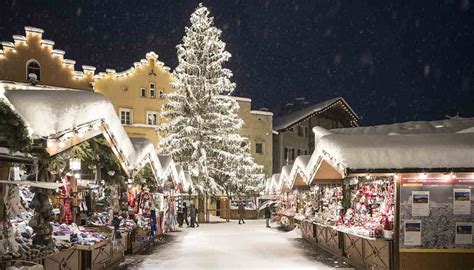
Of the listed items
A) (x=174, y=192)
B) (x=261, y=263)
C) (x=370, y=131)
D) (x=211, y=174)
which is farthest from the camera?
(x=211, y=174)

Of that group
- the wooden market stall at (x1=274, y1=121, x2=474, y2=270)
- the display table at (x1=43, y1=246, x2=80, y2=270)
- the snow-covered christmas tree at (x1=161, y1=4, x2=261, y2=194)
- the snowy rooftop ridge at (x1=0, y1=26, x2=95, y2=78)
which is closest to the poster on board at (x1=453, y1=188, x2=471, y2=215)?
the wooden market stall at (x1=274, y1=121, x2=474, y2=270)

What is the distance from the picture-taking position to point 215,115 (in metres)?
35.3

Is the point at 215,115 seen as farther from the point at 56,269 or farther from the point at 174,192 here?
the point at 56,269

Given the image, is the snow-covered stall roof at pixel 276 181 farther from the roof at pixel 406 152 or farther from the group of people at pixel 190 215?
the roof at pixel 406 152

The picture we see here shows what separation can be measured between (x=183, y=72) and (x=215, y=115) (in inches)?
158

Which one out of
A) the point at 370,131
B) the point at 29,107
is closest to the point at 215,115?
the point at 370,131

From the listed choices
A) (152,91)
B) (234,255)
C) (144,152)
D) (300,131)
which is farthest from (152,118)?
(234,255)

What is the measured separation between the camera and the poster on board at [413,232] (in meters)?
11.1

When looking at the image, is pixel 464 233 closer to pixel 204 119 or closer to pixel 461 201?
pixel 461 201

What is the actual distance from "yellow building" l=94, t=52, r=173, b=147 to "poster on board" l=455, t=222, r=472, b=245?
27.9m

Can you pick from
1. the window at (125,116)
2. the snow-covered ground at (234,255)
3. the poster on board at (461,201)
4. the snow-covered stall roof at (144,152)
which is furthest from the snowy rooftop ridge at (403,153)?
the window at (125,116)

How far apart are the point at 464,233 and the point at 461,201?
688 millimetres

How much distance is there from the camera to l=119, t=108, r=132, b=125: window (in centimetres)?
3672

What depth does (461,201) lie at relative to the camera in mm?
10953
